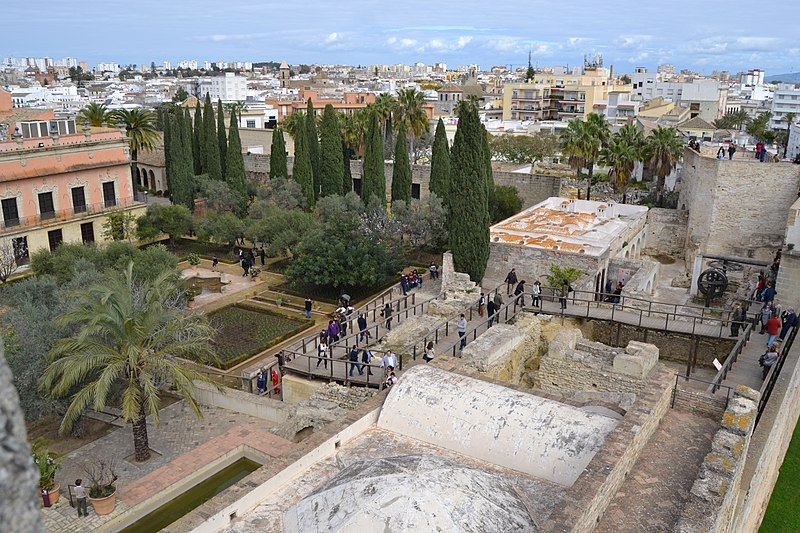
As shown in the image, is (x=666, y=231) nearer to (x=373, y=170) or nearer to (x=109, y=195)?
(x=373, y=170)

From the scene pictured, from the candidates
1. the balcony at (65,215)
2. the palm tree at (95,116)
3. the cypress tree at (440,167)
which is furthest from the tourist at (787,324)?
the palm tree at (95,116)

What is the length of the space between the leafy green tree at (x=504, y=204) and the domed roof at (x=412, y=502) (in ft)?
90.5

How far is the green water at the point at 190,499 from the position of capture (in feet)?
41.9

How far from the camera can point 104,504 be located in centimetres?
1251

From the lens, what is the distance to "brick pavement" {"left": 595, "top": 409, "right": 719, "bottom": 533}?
26.3ft

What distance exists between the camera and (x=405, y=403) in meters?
10.5

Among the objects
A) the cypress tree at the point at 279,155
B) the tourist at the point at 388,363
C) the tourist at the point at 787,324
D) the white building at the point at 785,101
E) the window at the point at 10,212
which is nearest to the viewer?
the tourist at the point at 388,363

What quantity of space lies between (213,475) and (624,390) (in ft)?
30.7

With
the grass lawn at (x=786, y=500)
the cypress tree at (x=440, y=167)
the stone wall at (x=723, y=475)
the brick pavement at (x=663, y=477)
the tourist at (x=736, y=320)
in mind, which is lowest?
the grass lawn at (x=786, y=500)

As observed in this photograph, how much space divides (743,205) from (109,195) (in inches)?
1216

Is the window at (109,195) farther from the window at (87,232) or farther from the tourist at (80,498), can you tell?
the tourist at (80,498)

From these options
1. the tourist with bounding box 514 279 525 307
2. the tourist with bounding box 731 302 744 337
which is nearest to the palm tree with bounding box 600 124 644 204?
the tourist with bounding box 731 302 744 337

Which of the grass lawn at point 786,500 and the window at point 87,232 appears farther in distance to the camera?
the window at point 87,232

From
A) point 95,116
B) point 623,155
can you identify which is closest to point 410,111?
point 623,155
